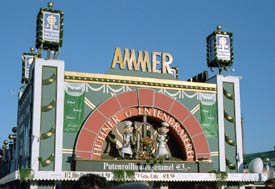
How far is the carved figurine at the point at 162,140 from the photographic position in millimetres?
27130

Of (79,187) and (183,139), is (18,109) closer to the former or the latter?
(183,139)

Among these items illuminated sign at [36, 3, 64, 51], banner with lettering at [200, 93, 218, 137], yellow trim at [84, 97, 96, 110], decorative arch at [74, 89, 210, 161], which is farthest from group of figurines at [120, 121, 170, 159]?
illuminated sign at [36, 3, 64, 51]

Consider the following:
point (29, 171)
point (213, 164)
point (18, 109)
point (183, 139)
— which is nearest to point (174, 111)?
point (183, 139)

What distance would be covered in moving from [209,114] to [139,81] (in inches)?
198

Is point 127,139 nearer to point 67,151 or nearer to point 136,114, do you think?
point 136,114

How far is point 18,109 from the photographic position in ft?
116

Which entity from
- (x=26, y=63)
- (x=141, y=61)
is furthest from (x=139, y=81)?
(x=26, y=63)

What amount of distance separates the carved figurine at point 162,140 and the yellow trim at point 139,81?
8.33ft

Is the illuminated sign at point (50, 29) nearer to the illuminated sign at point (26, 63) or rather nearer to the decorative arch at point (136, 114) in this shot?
the decorative arch at point (136, 114)

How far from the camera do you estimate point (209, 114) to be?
29.5 meters

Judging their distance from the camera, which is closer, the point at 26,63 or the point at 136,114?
the point at 136,114

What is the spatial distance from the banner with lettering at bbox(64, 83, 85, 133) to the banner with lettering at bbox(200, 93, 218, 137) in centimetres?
766

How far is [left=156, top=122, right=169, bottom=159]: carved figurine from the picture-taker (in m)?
27.1

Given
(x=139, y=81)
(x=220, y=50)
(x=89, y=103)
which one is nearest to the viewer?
(x=89, y=103)
